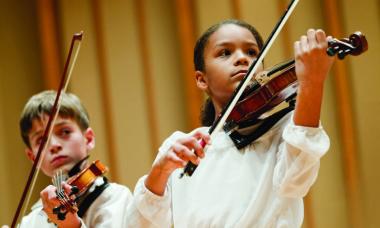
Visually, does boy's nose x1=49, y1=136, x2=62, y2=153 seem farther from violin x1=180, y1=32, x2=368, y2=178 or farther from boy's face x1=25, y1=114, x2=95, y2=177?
violin x1=180, y1=32, x2=368, y2=178

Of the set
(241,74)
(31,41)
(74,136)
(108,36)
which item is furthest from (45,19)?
(241,74)

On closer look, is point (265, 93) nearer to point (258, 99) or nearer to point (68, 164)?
point (258, 99)

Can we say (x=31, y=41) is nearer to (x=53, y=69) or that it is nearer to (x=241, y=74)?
(x=53, y=69)

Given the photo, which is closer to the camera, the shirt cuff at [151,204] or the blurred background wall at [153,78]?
the shirt cuff at [151,204]

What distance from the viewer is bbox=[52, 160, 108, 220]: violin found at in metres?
1.30

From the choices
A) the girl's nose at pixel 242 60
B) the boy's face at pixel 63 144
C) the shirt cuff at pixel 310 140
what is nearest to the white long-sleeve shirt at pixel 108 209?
the boy's face at pixel 63 144

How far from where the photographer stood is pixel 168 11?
228cm

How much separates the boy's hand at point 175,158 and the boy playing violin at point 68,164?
10.1 inches

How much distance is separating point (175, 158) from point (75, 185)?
374 mm

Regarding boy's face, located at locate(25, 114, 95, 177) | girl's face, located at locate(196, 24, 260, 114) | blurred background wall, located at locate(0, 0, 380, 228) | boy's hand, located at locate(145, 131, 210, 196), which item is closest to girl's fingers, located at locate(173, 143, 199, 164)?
boy's hand, located at locate(145, 131, 210, 196)

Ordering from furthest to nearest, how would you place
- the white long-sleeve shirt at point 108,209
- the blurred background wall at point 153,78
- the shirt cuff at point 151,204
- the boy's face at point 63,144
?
the blurred background wall at point 153,78, the boy's face at point 63,144, the white long-sleeve shirt at point 108,209, the shirt cuff at point 151,204

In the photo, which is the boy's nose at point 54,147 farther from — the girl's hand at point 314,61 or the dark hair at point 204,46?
the girl's hand at point 314,61

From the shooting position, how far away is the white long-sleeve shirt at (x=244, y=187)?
3.32 feet

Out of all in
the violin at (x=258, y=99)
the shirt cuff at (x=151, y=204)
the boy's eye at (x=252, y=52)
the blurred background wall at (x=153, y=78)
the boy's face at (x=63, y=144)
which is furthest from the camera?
the blurred background wall at (x=153, y=78)
